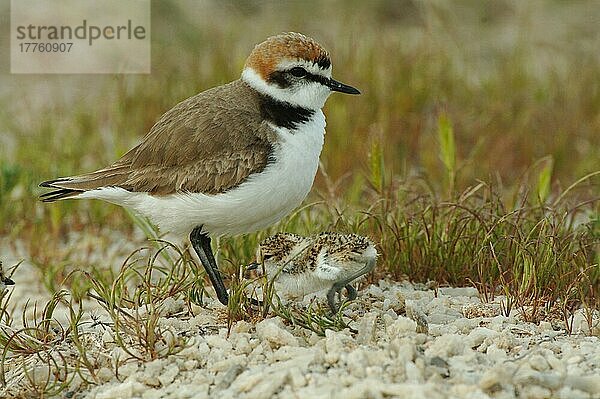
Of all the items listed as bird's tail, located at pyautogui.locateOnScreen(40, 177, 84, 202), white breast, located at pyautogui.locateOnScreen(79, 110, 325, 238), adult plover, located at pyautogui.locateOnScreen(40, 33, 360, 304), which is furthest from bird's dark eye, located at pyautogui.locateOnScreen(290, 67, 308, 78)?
bird's tail, located at pyautogui.locateOnScreen(40, 177, 84, 202)

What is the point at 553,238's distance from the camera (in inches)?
175

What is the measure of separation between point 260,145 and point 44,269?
5.80 feet

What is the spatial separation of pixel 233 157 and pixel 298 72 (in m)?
0.52

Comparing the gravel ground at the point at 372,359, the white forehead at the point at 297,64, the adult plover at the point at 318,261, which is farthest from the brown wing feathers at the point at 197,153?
the gravel ground at the point at 372,359

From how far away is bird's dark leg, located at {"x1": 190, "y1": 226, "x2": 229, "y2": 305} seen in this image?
4438 millimetres

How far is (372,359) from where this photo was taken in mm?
3521

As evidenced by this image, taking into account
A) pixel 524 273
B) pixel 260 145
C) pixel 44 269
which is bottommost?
pixel 44 269

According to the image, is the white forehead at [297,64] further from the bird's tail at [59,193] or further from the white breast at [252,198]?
the bird's tail at [59,193]

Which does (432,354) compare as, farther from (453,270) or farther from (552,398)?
(453,270)

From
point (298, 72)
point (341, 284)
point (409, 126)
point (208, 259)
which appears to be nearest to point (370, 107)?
point (409, 126)

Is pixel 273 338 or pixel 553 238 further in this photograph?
pixel 553 238

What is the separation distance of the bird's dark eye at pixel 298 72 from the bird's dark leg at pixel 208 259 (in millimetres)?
807

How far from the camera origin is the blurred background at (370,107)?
6.63 meters

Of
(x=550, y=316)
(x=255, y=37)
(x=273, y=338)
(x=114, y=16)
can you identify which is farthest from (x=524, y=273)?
(x=114, y=16)
